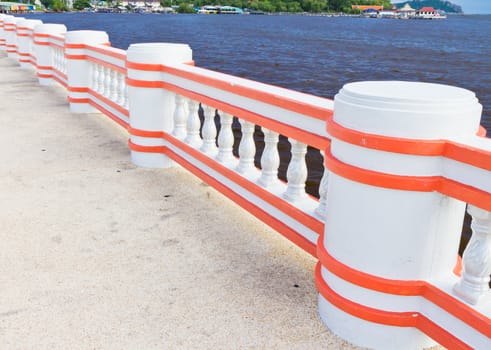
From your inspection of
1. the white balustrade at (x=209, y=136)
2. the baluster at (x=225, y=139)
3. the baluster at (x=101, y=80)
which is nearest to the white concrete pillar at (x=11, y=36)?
the baluster at (x=101, y=80)

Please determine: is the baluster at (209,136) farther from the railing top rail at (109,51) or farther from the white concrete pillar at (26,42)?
the white concrete pillar at (26,42)

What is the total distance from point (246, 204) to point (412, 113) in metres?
2.13

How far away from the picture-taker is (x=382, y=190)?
107 inches

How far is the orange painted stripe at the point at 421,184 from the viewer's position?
8.05ft

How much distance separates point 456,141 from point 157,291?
6.26 feet

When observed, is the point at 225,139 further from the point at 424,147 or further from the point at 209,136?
the point at 424,147

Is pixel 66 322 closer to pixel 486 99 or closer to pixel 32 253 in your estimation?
pixel 32 253

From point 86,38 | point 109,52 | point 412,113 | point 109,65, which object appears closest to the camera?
point 412,113

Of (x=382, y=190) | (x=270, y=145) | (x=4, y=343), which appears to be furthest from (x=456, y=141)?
(x=4, y=343)

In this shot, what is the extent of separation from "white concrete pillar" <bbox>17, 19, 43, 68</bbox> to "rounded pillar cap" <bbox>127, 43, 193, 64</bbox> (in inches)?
357

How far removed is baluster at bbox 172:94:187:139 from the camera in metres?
5.70

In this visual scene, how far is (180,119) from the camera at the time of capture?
5.74 metres

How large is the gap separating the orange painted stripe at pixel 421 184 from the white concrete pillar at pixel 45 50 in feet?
→ 31.6

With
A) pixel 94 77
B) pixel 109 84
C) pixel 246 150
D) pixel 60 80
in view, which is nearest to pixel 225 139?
pixel 246 150
